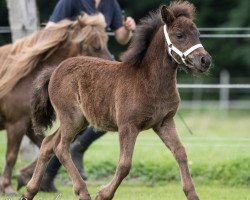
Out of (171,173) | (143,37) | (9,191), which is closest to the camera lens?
(143,37)

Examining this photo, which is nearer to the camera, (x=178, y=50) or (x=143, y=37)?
(x=178, y=50)

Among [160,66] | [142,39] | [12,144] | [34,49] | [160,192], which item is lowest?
[160,192]

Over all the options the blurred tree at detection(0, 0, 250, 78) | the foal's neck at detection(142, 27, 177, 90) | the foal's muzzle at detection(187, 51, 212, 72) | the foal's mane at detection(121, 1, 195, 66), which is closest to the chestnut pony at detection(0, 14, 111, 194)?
the foal's mane at detection(121, 1, 195, 66)

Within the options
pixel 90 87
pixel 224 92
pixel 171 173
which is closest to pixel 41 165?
pixel 90 87

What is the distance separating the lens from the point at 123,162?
7.15 metres

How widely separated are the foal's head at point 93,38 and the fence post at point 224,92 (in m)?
14.8

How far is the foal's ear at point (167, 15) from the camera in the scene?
716cm

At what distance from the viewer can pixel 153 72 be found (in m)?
7.32

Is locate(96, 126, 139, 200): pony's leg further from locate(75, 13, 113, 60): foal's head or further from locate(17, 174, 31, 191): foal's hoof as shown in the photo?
locate(75, 13, 113, 60): foal's head

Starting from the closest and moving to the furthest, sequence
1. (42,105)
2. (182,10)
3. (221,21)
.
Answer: (182,10), (42,105), (221,21)

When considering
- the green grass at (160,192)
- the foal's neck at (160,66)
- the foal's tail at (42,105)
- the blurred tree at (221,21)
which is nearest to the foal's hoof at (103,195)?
the foal's neck at (160,66)

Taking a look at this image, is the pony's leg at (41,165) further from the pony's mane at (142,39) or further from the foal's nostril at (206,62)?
the foal's nostril at (206,62)

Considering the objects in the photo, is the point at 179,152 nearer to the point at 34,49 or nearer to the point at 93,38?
the point at 93,38

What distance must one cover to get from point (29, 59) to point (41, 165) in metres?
1.79
